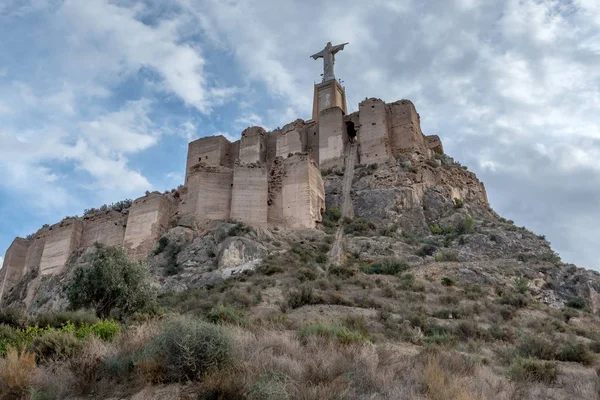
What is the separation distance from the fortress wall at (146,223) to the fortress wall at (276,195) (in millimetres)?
4731

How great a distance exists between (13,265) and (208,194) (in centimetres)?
1235

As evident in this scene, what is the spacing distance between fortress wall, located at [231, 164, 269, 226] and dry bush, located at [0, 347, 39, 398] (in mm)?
16147

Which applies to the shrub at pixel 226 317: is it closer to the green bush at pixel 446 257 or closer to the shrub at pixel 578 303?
the green bush at pixel 446 257

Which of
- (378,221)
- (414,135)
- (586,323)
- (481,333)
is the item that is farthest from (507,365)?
(414,135)

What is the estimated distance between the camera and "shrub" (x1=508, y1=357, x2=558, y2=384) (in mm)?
6922

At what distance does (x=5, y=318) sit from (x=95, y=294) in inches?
107

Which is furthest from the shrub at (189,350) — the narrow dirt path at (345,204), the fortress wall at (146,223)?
the fortress wall at (146,223)

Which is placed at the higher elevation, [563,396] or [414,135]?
[414,135]

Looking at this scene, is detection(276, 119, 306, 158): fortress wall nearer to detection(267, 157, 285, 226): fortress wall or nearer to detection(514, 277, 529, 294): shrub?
detection(267, 157, 285, 226): fortress wall

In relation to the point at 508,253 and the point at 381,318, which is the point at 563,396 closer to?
the point at 381,318

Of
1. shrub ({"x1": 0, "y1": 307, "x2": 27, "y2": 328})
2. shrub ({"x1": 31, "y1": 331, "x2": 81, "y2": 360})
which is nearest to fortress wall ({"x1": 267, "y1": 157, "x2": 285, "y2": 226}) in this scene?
shrub ({"x1": 0, "y1": 307, "x2": 27, "y2": 328})

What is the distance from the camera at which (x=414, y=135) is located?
28.2 meters

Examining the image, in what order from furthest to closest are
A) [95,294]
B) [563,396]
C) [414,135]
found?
[414,135]
[95,294]
[563,396]

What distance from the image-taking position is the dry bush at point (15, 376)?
540 centimetres
